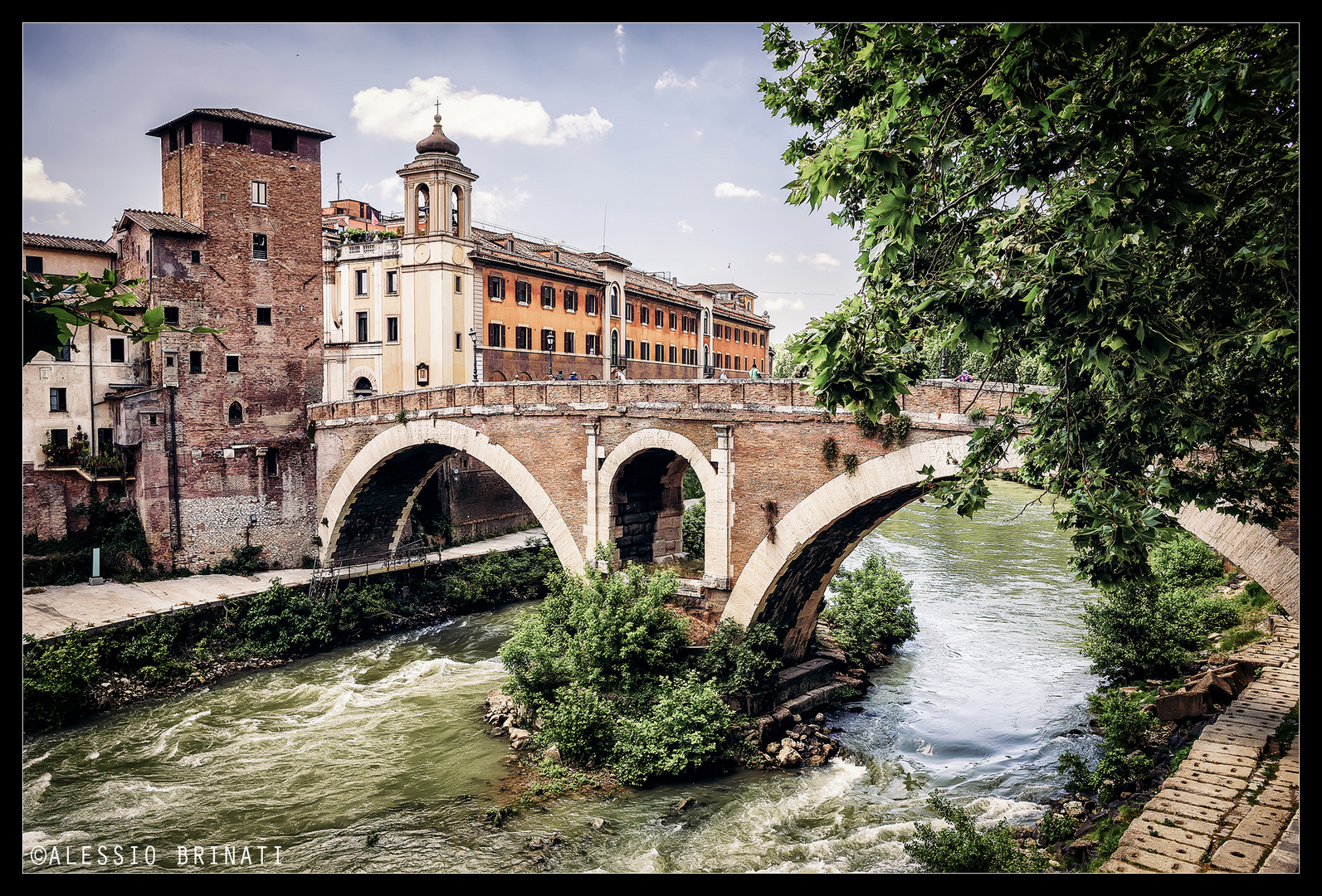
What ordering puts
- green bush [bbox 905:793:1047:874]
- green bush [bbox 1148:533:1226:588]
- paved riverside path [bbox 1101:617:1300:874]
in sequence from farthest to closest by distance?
1. green bush [bbox 1148:533:1226:588]
2. green bush [bbox 905:793:1047:874]
3. paved riverside path [bbox 1101:617:1300:874]

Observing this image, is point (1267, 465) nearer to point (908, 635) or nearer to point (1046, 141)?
point (1046, 141)

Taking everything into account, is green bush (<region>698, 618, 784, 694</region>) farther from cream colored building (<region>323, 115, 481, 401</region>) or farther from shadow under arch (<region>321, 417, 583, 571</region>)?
cream colored building (<region>323, 115, 481, 401</region>)

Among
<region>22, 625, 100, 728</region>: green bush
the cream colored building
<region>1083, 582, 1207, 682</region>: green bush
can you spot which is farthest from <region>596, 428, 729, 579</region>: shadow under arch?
the cream colored building

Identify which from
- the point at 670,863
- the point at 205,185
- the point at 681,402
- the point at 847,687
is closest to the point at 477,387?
the point at 681,402

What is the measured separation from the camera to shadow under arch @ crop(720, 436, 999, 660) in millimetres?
12328

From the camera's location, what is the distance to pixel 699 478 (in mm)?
15273

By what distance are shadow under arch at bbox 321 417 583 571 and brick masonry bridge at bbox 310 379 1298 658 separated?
58mm

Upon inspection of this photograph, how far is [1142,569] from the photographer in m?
5.83

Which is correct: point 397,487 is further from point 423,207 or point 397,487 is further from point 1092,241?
point 1092,241

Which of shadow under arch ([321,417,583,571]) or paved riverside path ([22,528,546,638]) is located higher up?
shadow under arch ([321,417,583,571])

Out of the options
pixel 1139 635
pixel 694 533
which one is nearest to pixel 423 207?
pixel 694 533

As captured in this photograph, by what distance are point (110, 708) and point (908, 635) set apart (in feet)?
51.4

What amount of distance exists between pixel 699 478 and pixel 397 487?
36.9ft

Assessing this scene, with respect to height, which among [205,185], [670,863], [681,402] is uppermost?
[205,185]
